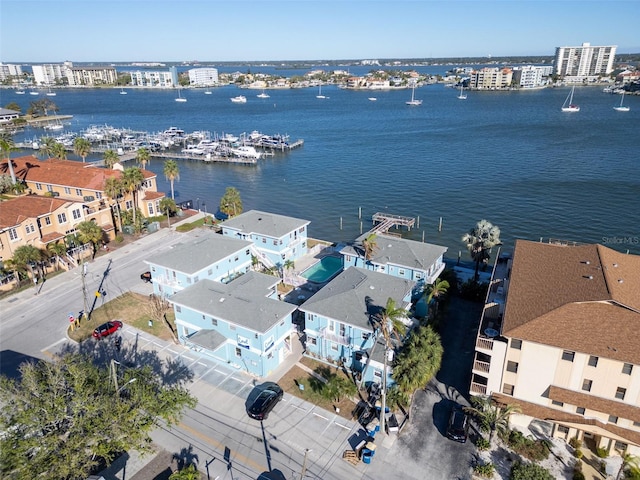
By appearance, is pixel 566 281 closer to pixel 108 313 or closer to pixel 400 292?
pixel 400 292

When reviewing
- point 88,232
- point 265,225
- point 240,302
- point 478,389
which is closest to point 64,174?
point 88,232

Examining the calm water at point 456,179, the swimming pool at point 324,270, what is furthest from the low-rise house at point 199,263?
the calm water at point 456,179

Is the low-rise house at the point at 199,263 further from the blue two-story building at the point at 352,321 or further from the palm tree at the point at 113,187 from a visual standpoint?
the palm tree at the point at 113,187

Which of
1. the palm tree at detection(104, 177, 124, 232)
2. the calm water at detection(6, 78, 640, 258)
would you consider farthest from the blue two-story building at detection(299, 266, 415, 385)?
the palm tree at detection(104, 177, 124, 232)

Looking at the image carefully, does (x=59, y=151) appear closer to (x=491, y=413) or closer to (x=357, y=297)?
(x=357, y=297)

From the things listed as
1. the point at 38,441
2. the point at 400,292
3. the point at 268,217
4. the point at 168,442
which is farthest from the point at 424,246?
the point at 38,441

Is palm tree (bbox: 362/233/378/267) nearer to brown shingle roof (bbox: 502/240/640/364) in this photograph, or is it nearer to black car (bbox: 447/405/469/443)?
brown shingle roof (bbox: 502/240/640/364)
